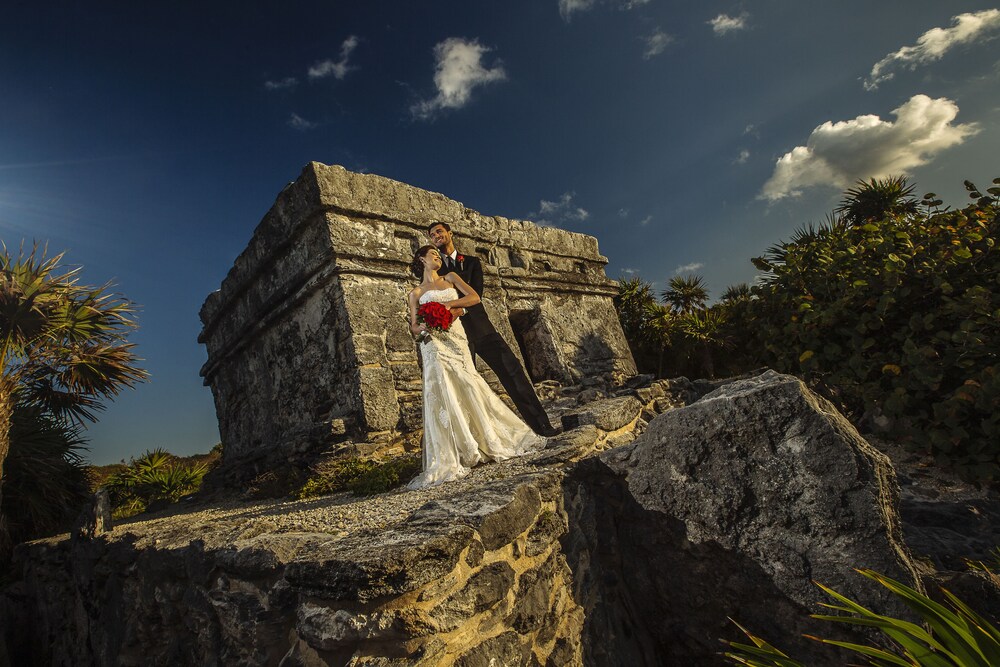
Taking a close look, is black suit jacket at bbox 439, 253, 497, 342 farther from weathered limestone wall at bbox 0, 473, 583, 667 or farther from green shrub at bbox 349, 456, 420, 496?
weathered limestone wall at bbox 0, 473, 583, 667

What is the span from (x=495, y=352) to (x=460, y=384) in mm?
516

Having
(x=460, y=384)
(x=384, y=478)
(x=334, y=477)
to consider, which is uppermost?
(x=460, y=384)

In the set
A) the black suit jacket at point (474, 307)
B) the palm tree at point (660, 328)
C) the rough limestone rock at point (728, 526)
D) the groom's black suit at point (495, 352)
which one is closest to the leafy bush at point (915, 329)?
the rough limestone rock at point (728, 526)

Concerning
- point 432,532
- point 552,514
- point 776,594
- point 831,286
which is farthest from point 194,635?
point 831,286

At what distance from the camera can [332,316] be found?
6496 mm

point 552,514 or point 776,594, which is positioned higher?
point 552,514

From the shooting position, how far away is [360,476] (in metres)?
4.80

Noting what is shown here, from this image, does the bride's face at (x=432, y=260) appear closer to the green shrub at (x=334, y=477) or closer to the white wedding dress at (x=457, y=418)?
the white wedding dress at (x=457, y=418)

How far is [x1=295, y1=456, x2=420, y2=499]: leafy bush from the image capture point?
442 centimetres

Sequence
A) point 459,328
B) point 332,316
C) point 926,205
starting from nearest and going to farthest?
point 459,328, point 926,205, point 332,316

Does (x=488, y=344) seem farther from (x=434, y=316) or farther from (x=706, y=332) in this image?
(x=706, y=332)

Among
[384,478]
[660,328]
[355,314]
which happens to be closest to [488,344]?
[384,478]

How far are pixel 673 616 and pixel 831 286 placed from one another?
4.38m

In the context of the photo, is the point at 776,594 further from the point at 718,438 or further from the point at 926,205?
the point at 926,205
